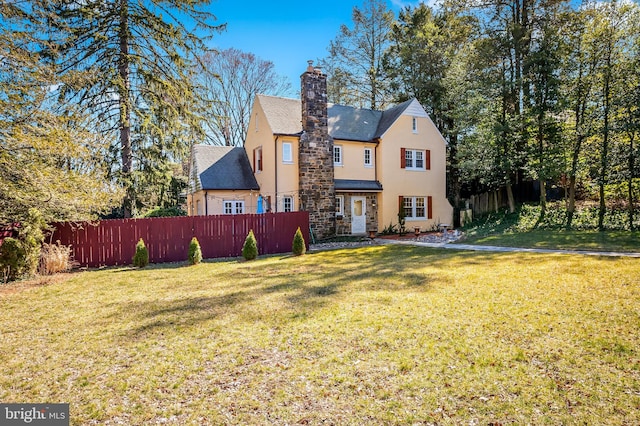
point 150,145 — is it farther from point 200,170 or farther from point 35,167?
point 35,167

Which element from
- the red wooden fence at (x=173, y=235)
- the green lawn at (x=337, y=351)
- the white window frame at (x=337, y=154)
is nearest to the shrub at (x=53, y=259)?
the red wooden fence at (x=173, y=235)

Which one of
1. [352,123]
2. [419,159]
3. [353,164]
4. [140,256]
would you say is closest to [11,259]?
[140,256]

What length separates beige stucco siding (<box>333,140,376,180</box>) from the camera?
19.7 meters

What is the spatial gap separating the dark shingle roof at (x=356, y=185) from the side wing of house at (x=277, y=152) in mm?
2462

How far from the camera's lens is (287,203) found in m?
18.7

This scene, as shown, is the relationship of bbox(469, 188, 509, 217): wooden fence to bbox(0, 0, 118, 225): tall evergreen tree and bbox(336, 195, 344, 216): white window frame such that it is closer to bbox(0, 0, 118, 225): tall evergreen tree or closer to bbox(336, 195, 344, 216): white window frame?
bbox(336, 195, 344, 216): white window frame

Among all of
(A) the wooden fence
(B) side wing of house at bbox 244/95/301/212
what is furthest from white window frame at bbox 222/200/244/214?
(A) the wooden fence

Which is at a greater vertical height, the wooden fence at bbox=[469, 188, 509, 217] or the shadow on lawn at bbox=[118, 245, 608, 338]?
the wooden fence at bbox=[469, 188, 509, 217]

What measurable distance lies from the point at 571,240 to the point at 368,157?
422 inches

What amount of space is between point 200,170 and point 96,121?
6250mm

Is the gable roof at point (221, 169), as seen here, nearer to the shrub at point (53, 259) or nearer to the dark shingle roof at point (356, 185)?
the dark shingle roof at point (356, 185)

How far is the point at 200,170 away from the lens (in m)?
19.9

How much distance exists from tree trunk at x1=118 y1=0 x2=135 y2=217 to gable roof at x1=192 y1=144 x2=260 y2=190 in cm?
400

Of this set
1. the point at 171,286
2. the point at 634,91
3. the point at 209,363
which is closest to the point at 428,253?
the point at 171,286
